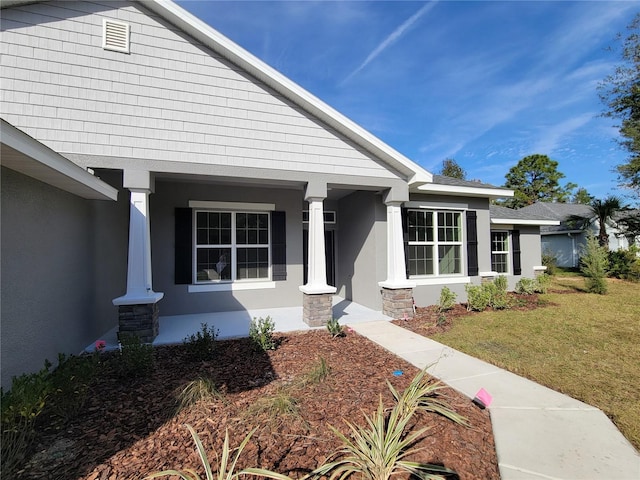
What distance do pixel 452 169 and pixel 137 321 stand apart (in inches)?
1312

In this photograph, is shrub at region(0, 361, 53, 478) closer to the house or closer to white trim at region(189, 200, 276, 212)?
the house

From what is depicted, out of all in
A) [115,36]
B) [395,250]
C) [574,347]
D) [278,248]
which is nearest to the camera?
[574,347]

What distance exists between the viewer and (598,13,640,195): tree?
16.4 meters

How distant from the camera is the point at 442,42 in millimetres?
8297

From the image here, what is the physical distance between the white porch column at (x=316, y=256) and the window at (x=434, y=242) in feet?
10.3

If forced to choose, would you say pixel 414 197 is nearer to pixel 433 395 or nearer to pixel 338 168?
pixel 338 168

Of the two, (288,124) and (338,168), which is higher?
(288,124)

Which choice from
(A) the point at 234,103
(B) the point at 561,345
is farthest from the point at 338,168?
(B) the point at 561,345

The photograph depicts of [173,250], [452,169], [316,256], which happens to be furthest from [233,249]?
[452,169]

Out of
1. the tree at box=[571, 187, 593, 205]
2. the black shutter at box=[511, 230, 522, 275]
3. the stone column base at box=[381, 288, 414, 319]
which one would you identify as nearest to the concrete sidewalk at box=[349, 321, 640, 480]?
the stone column base at box=[381, 288, 414, 319]

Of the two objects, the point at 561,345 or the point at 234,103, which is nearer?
the point at 561,345

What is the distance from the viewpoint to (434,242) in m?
8.93

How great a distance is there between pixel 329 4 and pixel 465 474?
333 inches

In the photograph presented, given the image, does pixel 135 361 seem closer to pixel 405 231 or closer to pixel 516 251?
pixel 405 231
